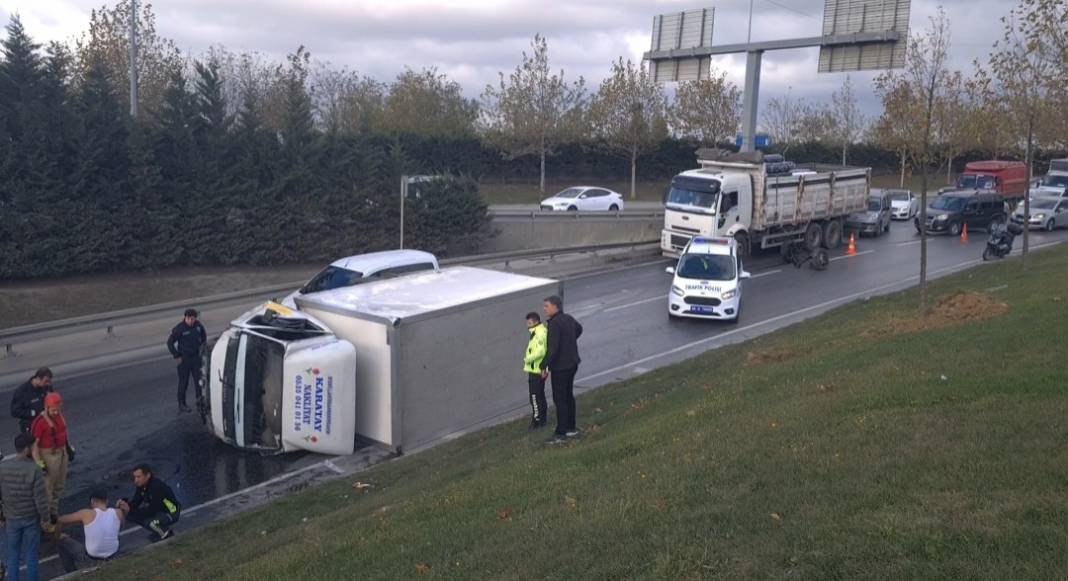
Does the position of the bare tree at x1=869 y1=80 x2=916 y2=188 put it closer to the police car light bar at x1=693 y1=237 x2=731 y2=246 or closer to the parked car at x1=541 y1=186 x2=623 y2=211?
the police car light bar at x1=693 y1=237 x2=731 y2=246

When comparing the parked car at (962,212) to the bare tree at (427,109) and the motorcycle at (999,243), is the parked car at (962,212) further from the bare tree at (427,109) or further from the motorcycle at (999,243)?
the bare tree at (427,109)

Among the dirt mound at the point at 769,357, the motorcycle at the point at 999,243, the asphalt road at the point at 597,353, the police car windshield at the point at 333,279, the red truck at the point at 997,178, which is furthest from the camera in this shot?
the red truck at the point at 997,178

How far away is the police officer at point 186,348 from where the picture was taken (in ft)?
46.6

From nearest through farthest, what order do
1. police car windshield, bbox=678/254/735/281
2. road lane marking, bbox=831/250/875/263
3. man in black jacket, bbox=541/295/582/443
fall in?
man in black jacket, bbox=541/295/582/443 < police car windshield, bbox=678/254/735/281 < road lane marking, bbox=831/250/875/263

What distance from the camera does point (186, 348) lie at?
14.2 meters

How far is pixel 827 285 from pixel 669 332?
8.06m

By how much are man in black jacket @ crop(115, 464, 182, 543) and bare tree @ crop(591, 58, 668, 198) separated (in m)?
52.2

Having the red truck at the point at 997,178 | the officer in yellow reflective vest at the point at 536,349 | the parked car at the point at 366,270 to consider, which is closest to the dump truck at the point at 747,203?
the parked car at the point at 366,270

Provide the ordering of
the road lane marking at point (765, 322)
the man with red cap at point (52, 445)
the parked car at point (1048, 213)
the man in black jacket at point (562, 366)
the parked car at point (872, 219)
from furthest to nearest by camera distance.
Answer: the parked car at point (1048, 213)
the parked car at point (872, 219)
the road lane marking at point (765, 322)
the man in black jacket at point (562, 366)
the man with red cap at point (52, 445)

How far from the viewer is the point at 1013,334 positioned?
11438 millimetres

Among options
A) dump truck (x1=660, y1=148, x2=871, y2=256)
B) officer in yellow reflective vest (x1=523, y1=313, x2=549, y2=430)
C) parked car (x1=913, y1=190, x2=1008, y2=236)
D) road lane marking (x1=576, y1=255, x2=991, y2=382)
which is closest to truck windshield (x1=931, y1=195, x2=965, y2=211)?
parked car (x1=913, y1=190, x2=1008, y2=236)

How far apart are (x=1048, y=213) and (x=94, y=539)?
39.0m

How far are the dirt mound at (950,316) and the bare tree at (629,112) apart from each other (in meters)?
45.4

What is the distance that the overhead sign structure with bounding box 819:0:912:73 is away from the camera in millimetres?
28844
